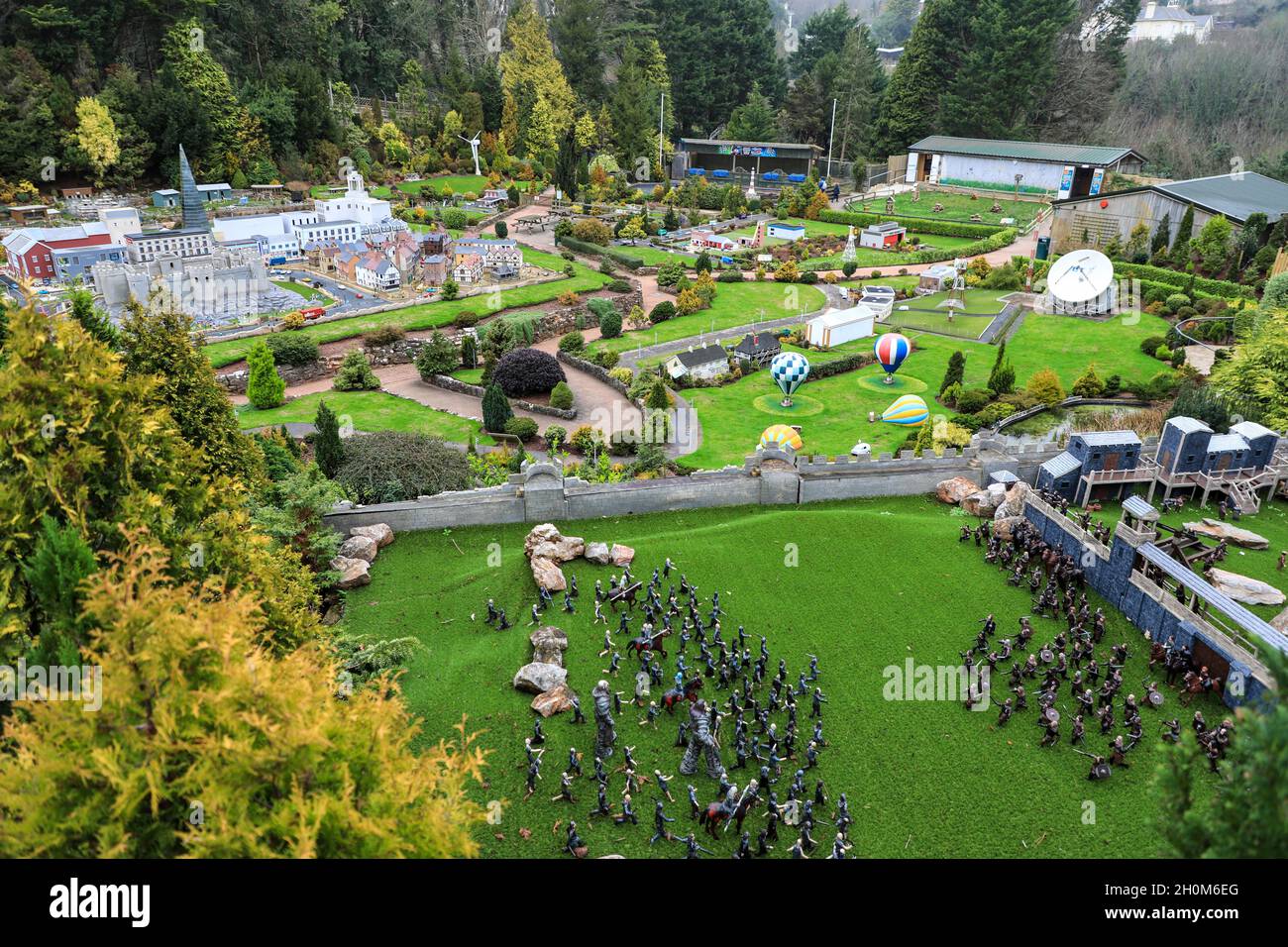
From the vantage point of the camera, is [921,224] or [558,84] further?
[558,84]

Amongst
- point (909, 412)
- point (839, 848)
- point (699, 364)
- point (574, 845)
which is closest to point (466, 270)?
point (699, 364)

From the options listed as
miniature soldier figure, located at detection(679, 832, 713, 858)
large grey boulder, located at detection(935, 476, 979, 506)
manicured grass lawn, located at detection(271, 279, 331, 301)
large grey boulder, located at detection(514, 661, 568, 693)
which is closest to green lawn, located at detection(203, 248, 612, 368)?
manicured grass lawn, located at detection(271, 279, 331, 301)

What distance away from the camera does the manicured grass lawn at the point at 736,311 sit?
2608 inches

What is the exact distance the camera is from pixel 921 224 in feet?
325

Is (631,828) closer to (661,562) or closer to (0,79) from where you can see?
(661,562)

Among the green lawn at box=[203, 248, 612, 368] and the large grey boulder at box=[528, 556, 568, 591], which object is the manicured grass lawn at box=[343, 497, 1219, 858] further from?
the green lawn at box=[203, 248, 612, 368]

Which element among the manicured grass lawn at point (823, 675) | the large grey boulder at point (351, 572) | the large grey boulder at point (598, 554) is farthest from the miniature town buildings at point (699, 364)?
the large grey boulder at point (351, 572)

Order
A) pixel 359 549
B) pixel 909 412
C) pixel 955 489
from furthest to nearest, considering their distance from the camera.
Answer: pixel 909 412
pixel 955 489
pixel 359 549

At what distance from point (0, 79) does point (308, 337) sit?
2231 inches

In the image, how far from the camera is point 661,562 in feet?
98.9

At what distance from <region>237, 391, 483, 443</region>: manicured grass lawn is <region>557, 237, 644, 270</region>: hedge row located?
39.2 metres

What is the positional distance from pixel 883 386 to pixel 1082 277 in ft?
76.6

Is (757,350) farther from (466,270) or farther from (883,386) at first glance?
(466,270)

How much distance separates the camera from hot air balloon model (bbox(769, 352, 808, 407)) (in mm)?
50938
